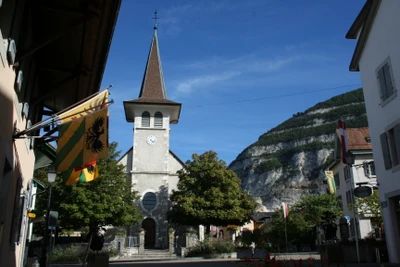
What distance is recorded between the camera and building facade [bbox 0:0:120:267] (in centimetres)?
688

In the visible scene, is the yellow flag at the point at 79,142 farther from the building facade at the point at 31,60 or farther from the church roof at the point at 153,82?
the church roof at the point at 153,82

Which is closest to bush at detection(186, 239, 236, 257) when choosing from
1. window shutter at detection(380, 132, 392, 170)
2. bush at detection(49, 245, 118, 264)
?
bush at detection(49, 245, 118, 264)

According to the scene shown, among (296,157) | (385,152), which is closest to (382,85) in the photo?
(385,152)

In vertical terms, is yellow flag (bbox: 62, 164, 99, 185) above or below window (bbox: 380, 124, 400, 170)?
below

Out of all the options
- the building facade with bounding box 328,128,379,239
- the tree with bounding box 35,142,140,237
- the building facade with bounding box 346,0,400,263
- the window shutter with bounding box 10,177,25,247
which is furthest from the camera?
the building facade with bounding box 328,128,379,239

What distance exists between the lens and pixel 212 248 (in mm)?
28359

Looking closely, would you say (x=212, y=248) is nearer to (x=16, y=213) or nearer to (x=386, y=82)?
(x=386, y=82)

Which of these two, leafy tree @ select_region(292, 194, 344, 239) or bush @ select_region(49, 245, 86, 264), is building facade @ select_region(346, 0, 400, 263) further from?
leafy tree @ select_region(292, 194, 344, 239)

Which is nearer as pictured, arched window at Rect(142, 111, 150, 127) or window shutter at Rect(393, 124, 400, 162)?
window shutter at Rect(393, 124, 400, 162)

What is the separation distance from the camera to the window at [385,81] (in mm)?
15641

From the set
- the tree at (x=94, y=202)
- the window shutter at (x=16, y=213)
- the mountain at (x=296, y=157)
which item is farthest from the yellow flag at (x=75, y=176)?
the mountain at (x=296, y=157)

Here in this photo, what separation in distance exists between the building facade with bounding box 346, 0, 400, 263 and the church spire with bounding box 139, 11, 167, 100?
28053 millimetres

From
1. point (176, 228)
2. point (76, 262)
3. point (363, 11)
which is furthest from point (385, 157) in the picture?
point (176, 228)

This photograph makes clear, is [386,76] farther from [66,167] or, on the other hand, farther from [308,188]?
[308,188]
